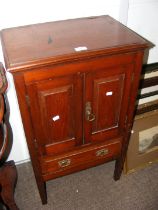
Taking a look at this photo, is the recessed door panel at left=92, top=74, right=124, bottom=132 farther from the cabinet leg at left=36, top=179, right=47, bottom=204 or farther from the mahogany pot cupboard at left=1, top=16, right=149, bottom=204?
the cabinet leg at left=36, top=179, right=47, bottom=204

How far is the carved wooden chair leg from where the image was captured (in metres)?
1.49

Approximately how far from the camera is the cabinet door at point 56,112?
41.9 inches

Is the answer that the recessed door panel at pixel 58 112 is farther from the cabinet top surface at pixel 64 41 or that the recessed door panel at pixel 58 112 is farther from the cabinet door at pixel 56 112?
the cabinet top surface at pixel 64 41

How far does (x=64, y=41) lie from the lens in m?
1.10

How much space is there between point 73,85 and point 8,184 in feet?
2.89

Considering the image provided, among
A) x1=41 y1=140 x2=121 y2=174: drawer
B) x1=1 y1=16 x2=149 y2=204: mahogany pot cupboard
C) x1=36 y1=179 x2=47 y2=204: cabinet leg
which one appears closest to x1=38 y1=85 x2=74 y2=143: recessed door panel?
x1=1 y1=16 x2=149 y2=204: mahogany pot cupboard

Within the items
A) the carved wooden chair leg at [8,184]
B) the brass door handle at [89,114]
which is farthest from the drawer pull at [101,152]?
the carved wooden chair leg at [8,184]

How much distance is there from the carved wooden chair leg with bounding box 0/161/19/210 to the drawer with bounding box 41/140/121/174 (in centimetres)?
30

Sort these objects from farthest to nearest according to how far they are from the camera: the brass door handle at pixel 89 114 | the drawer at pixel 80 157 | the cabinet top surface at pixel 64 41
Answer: the drawer at pixel 80 157
the brass door handle at pixel 89 114
the cabinet top surface at pixel 64 41

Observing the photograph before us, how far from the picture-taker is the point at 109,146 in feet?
4.82

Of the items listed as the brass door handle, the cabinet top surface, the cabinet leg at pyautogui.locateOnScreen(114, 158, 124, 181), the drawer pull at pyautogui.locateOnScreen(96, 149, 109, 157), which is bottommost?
the cabinet leg at pyautogui.locateOnScreen(114, 158, 124, 181)

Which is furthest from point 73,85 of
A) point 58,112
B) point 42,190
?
point 42,190

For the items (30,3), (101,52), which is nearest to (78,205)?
(101,52)

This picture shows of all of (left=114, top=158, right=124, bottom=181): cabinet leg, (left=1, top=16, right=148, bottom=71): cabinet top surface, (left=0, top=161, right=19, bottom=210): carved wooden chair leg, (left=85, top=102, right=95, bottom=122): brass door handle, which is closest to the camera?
(left=1, top=16, right=148, bottom=71): cabinet top surface
